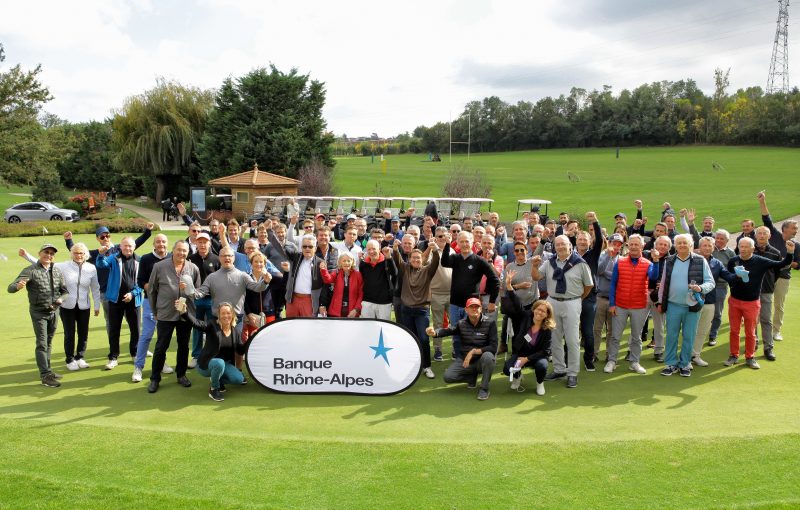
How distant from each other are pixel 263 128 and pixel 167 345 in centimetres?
3760

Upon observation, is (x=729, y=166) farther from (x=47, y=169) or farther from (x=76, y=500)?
(x=76, y=500)

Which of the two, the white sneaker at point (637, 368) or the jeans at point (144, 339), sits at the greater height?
the jeans at point (144, 339)

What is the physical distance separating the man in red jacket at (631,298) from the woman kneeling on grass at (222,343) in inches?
200

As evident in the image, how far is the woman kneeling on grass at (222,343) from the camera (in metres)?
7.56

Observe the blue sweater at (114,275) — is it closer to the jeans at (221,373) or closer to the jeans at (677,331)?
the jeans at (221,373)

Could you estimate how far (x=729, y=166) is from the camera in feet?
214

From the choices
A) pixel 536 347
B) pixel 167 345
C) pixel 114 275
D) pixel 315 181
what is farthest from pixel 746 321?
pixel 315 181

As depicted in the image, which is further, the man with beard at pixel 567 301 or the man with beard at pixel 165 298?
the man with beard at pixel 567 301

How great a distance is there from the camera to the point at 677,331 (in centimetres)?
852

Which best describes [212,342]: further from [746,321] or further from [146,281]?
[746,321]

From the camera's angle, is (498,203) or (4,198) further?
(4,198)

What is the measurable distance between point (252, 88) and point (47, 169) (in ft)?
50.1

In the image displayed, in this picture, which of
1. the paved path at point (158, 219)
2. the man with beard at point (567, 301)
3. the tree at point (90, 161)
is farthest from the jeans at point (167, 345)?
the tree at point (90, 161)

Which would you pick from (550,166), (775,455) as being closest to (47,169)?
(775,455)
